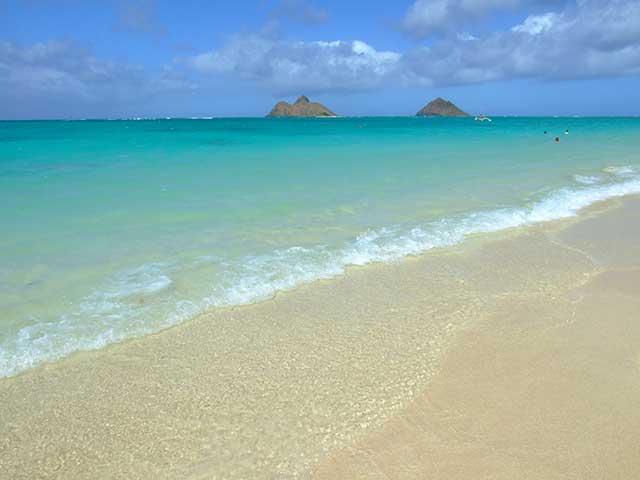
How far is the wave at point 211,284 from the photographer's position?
450 centimetres

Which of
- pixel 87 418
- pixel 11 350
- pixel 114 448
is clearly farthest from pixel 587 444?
pixel 11 350

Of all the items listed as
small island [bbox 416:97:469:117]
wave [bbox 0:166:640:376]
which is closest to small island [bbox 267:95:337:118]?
small island [bbox 416:97:469:117]

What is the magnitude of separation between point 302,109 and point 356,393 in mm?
180165

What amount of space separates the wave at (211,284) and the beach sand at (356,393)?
0.27m

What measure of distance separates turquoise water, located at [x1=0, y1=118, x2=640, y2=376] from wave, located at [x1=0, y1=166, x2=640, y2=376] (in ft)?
0.07

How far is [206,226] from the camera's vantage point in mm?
8727

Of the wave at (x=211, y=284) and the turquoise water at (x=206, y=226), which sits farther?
the turquoise water at (x=206, y=226)

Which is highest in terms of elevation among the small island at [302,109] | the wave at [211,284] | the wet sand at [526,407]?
the small island at [302,109]

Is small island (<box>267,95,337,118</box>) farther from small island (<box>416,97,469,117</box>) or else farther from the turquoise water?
the turquoise water

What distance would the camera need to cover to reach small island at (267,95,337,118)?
175 metres

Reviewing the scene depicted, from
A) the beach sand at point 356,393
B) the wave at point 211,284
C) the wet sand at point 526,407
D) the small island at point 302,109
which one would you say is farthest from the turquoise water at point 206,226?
the small island at point 302,109

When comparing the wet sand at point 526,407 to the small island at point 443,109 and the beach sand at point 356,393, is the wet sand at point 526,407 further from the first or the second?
the small island at point 443,109

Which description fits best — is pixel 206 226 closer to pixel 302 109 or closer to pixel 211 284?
pixel 211 284

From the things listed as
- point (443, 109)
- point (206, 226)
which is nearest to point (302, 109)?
point (443, 109)
